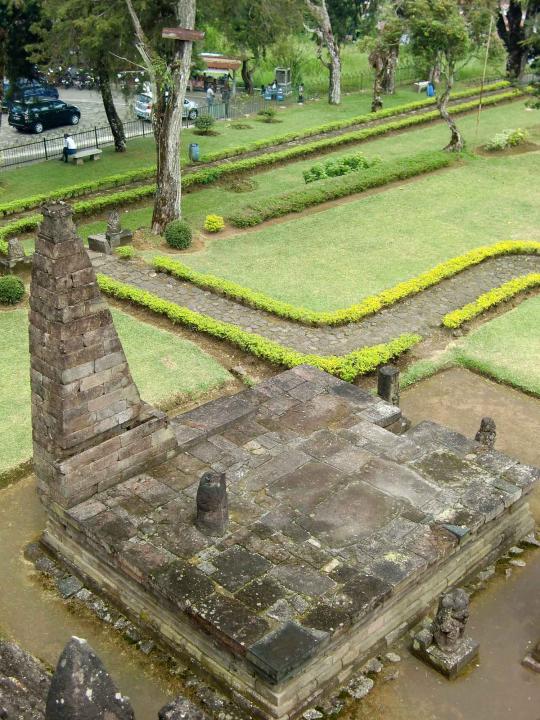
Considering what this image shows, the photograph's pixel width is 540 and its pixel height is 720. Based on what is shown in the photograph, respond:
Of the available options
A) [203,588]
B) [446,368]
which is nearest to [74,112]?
[446,368]

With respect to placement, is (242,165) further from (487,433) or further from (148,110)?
(487,433)

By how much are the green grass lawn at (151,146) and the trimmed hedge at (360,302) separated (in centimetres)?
727

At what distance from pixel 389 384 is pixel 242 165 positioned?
1640cm

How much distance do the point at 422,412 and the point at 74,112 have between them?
1013 inches

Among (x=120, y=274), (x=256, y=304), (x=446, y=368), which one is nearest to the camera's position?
(x=446, y=368)

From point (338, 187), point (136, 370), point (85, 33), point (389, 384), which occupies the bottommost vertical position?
point (136, 370)

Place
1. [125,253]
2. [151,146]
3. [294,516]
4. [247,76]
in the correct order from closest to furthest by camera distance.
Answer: [294,516], [125,253], [151,146], [247,76]

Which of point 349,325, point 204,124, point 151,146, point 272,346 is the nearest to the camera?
point 272,346

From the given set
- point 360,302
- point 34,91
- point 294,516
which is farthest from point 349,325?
point 34,91

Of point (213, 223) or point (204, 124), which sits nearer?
point (213, 223)

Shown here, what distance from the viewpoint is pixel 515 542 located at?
11.7 metres

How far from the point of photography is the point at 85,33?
2395cm

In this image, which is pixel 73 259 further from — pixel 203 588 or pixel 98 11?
pixel 98 11

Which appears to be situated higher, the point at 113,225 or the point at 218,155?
the point at 218,155
